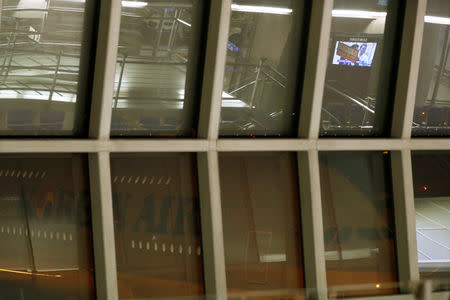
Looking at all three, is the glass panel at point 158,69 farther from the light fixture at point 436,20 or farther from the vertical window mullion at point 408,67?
the light fixture at point 436,20

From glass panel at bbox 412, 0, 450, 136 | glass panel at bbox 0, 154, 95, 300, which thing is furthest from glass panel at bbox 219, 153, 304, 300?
glass panel at bbox 412, 0, 450, 136

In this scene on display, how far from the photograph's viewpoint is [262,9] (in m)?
6.11

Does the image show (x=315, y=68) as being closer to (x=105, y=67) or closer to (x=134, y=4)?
(x=134, y=4)

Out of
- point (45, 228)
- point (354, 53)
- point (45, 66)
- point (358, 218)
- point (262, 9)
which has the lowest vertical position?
point (45, 228)

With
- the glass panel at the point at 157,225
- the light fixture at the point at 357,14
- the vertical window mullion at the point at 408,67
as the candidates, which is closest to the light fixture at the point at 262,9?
the light fixture at the point at 357,14

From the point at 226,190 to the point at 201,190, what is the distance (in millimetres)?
314

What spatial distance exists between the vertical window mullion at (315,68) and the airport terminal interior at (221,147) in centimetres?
2

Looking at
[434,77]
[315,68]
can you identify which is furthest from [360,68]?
[434,77]

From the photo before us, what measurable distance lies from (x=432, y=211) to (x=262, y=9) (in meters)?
2.64

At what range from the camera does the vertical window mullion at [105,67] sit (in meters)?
5.25

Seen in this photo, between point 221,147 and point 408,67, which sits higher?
point 408,67

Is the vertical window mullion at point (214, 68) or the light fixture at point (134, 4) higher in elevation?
the light fixture at point (134, 4)

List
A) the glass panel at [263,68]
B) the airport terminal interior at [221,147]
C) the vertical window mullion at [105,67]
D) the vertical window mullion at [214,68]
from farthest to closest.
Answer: the glass panel at [263,68] → the vertical window mullion at [214,68] → the airport terminal interior at [221,147] → the vertical window mullion at [105,67]

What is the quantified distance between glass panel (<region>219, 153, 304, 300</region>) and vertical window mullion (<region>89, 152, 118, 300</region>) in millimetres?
1083
